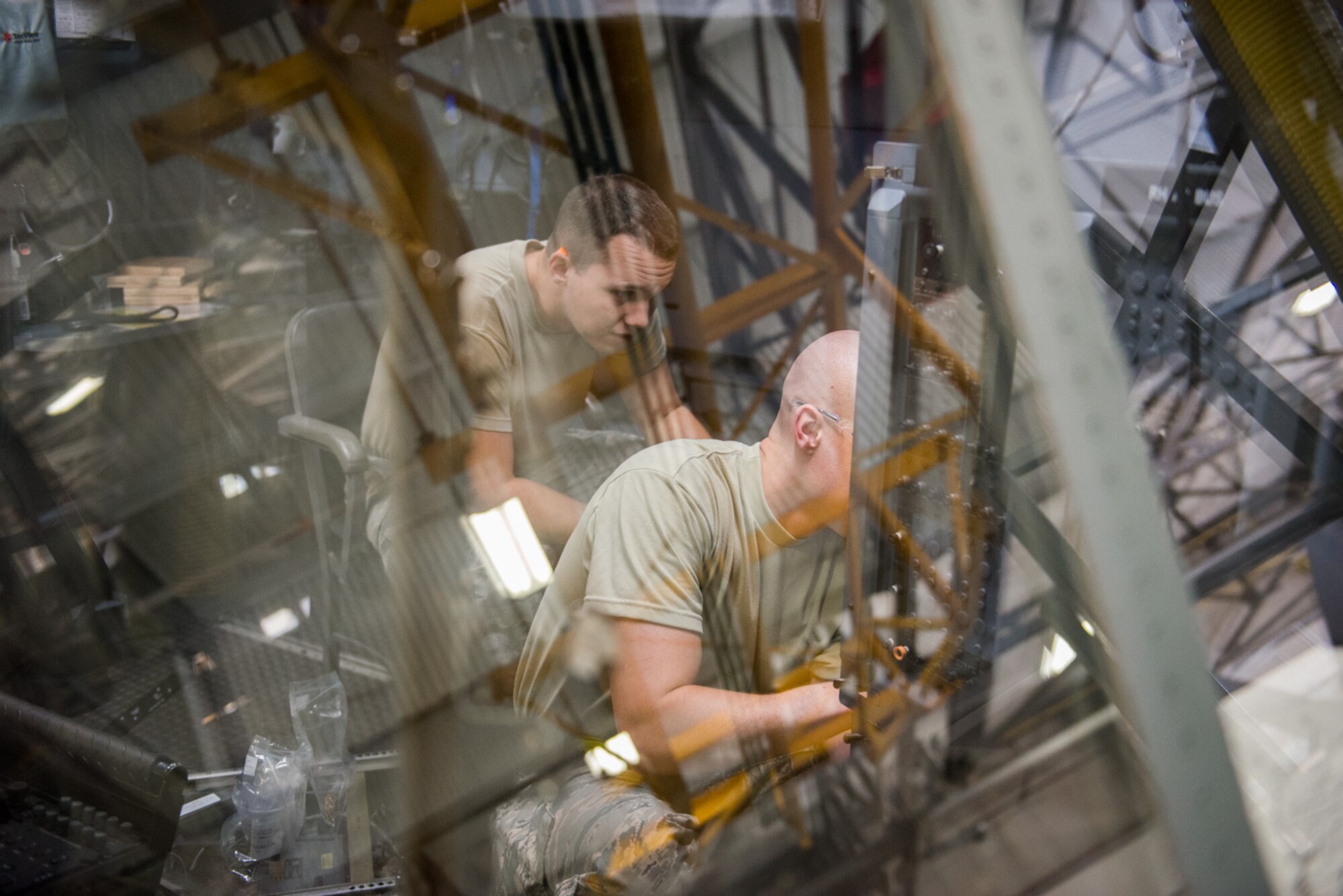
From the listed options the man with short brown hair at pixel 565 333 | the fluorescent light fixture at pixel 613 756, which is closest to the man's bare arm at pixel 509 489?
the man with short brown hair at pixel 565 333

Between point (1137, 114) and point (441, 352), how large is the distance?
0.88 meters

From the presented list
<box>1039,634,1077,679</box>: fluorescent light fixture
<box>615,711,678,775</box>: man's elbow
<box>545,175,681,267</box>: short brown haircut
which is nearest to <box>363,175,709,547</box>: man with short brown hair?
<box>545,175,681,267</box>: short brown haircut

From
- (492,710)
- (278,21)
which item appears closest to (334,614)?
(492,710)

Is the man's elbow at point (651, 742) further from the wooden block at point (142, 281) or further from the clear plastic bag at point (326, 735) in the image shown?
the wooden block at point (142, 281)

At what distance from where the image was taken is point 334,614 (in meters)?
1.31

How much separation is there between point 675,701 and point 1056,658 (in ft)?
1.31

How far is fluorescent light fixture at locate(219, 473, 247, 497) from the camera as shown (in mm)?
1403

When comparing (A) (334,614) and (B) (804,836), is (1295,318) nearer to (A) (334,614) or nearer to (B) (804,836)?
(B) (804,836)

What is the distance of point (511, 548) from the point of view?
102 centimetres

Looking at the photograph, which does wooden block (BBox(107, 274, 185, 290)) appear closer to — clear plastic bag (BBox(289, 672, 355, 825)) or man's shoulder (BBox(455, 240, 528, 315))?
man's shoulder (BBox(455, 240, 528, 315))

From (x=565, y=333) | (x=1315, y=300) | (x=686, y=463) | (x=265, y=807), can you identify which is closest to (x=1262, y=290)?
(x=1315, y=300)

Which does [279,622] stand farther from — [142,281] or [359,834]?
[142,281]

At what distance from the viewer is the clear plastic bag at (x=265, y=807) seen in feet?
3.99

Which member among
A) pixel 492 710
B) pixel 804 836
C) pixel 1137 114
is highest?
pixel 1137 114
